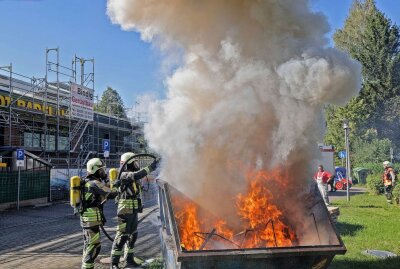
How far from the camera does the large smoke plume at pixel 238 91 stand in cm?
479

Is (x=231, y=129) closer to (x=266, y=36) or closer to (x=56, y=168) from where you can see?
(x=266, y=36)

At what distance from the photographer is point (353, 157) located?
37.7 m

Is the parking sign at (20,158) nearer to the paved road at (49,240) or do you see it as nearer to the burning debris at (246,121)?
the paved road at (49,240)

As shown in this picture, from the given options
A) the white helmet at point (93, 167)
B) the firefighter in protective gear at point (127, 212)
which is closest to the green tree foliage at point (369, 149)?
the firefighter in protective gear at point (127, 212)

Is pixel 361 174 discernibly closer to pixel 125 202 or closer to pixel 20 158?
pixel 20 158

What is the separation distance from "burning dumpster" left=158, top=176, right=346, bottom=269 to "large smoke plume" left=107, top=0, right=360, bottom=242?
0.22 m

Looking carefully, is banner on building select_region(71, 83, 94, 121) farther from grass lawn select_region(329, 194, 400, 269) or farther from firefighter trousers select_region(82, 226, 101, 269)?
firefighter trousers select_region(82, 226, 101, 269)

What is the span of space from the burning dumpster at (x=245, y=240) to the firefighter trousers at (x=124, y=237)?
2176 millimetres

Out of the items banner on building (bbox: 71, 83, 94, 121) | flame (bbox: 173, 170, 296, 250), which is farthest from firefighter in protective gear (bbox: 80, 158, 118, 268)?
banner on building (bbox: 71, 83, 94, 121)

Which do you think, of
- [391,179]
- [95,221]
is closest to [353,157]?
[391,179]

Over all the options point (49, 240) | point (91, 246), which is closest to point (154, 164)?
point (91, 246)

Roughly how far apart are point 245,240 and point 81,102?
1904cm

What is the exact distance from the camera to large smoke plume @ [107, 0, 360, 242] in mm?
4785

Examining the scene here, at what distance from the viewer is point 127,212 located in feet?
23.0
